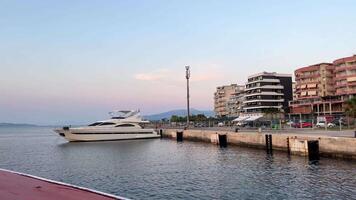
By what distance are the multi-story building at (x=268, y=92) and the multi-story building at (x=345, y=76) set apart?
106 feet

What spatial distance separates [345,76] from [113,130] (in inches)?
2878

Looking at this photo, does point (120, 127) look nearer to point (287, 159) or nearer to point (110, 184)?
point (287, 159)

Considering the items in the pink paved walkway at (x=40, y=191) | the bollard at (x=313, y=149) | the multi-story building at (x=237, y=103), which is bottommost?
the bollard at (x=313, y=149)

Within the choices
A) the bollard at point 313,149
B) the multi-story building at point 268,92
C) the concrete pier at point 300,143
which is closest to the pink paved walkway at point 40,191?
the concrete pier at point 300,143

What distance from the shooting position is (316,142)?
120ft

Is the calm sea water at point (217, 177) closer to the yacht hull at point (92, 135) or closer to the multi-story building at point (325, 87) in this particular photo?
the yacht hull at point (92, 135)

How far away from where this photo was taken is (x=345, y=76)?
375ft

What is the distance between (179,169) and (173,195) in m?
11.0

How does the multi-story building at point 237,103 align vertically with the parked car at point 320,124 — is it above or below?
above

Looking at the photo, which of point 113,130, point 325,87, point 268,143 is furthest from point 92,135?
point 325,87

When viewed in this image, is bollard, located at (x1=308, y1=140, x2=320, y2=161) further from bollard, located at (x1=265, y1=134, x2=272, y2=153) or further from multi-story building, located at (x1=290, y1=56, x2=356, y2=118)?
multi-story building, located at (x1=290, y1=56, x2=356, y2=118)

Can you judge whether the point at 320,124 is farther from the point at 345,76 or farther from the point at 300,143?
the point at 345,76

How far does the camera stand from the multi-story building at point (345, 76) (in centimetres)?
11181

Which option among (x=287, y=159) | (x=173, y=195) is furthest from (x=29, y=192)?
(x=287, y=159)
